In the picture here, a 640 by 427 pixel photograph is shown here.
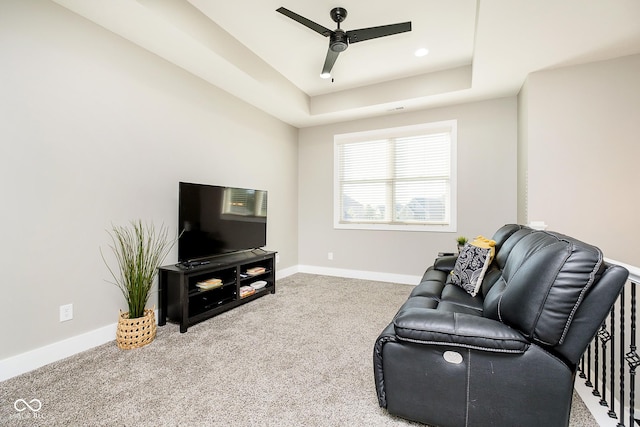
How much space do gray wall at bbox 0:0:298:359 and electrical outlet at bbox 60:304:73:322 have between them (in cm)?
3

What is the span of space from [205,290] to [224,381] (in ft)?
3.79

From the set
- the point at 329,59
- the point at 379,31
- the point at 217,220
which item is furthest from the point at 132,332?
the point at 379,31

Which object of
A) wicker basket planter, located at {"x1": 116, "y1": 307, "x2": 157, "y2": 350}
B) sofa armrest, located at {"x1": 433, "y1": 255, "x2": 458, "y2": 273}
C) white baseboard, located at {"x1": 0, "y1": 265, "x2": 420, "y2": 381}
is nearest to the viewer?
white baseboard, located at {"x1": 0, "y1": 265, "x2": 420, "y2": 381}

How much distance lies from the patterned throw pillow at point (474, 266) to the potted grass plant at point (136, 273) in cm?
261

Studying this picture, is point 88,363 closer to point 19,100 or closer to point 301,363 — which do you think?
point 301,363

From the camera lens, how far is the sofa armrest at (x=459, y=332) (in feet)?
4.12

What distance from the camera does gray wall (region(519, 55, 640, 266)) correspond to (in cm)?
275

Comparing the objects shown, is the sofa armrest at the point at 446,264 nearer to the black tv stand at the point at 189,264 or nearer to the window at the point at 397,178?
the window at the point at 397,178

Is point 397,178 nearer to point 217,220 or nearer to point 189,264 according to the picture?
point 217,220

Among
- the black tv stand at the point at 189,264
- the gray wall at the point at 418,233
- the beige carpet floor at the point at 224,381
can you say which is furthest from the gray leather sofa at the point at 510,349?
the gray wall at the point at 418,233

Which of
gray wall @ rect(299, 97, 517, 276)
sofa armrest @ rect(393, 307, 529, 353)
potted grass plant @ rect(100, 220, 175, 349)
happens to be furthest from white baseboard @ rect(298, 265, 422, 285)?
sofa armrest @ rect(393, 307, 529, 353)

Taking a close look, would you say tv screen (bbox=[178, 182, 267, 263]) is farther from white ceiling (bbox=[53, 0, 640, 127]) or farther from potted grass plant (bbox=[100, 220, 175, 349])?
white ceiling (bbox=[53, 0, 640, 127])

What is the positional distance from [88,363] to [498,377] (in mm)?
2595

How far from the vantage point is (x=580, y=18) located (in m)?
2.23
